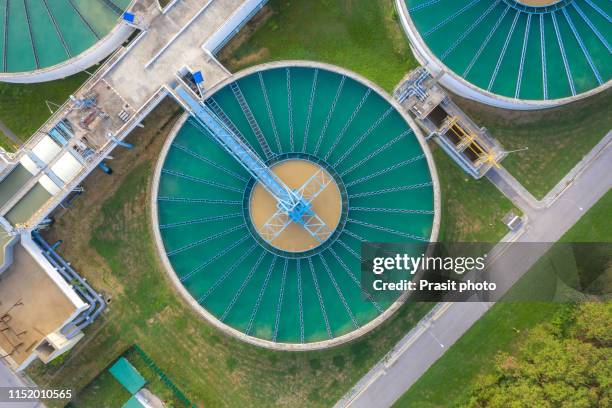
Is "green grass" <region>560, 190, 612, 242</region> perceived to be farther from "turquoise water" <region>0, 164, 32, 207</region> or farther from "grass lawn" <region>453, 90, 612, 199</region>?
"turquoise water" <region>0, 164, 32, 207</region>

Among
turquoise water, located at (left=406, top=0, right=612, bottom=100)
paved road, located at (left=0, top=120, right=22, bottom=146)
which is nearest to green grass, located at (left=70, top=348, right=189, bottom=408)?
paved road, located at (left=0, top=120, right=22, bottom=146)

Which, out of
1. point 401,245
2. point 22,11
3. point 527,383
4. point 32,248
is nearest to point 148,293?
point 32,248

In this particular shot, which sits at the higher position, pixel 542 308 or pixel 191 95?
pixel 191 95

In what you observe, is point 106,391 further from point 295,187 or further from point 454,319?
point 454,319

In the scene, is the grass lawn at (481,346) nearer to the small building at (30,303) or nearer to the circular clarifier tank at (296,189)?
the circular clarifier tank at (296,189)

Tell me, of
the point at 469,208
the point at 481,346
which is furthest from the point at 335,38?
the point at 481,346

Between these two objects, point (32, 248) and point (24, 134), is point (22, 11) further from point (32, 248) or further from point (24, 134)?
point (32, 248)
